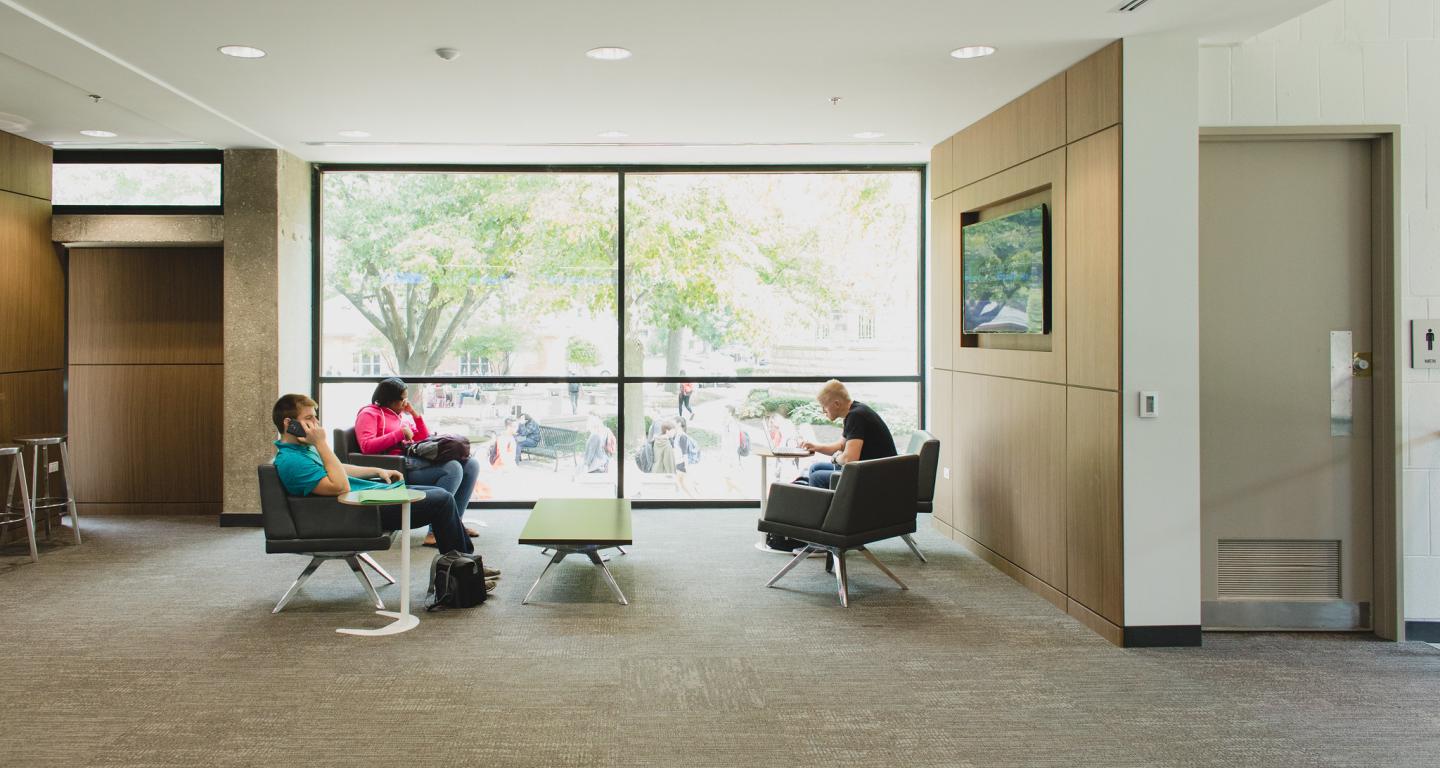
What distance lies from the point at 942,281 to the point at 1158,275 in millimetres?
2802

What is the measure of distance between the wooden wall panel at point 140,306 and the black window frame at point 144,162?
0.52m

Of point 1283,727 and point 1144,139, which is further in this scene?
point 1144,139

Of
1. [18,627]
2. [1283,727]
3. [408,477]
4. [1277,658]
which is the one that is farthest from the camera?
[408,477]

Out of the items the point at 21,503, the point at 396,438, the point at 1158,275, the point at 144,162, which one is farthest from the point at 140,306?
the point at 1158,275

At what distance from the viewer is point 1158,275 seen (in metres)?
4.86

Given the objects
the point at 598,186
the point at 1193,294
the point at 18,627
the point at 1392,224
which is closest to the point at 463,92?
the point at 598,186

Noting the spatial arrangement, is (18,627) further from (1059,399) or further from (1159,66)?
(1159,66)

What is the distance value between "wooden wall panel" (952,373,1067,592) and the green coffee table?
2.46m

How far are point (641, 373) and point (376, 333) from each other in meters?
2.41

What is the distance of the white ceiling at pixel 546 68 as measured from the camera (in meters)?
4.59

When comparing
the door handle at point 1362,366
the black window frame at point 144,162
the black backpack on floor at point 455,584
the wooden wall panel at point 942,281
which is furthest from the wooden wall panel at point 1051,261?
the black window frame at point 144,162

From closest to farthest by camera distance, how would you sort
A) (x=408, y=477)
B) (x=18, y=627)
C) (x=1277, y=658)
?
(x=1277, y=658) < (x=18, y=627) < (x=408, y=477)

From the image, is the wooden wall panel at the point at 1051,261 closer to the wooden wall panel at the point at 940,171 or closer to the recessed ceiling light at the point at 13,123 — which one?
the wooden wall panel at the point at 940,171

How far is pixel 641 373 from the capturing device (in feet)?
29.2
